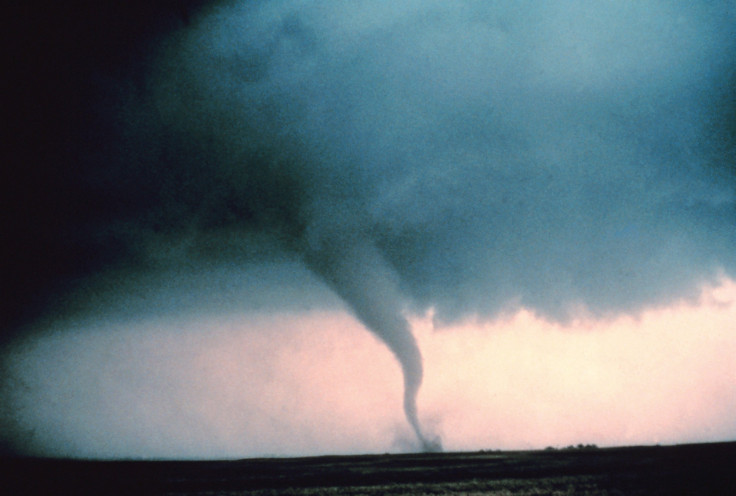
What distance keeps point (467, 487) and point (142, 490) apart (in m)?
26.2

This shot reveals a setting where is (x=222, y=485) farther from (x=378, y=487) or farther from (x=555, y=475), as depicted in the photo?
(x=555, y=475)

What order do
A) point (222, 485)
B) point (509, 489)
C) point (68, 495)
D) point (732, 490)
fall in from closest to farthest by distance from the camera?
point (732, 490)
point (509, 489)
point (68, 495)
point (222, 485)

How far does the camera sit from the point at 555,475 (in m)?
36.7

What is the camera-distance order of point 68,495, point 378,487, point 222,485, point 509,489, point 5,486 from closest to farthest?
1. point 509,489
2. point 378,487
3. point 68,495
4. point 222,485
5. point 5,486

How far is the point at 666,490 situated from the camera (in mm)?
26656

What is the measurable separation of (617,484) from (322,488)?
20.2m

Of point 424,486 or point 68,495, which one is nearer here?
point 424,486

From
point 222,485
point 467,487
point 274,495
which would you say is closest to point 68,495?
point 222,485

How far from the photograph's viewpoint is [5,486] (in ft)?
139

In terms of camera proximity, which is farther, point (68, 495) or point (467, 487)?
point (68, 495)

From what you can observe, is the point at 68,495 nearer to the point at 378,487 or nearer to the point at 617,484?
the point at 378,487

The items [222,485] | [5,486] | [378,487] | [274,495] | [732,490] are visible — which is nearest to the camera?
[732,490]

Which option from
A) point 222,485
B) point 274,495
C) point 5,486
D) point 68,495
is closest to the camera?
point 274,495

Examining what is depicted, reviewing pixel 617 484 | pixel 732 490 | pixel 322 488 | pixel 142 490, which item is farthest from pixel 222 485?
pixel 732 490
